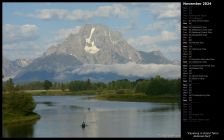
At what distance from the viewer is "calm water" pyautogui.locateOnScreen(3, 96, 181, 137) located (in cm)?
1024

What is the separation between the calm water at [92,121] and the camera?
1024 centimetres

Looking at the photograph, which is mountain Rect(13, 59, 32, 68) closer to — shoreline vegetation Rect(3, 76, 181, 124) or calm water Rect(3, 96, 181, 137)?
shoreline vegetation Rect(3, 76, 181, 124)

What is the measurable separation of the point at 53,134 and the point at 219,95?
4.47 m

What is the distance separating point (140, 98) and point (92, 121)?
1418 millimetres

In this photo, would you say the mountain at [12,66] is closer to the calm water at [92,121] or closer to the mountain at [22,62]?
Answer: the mountain at [22,62]

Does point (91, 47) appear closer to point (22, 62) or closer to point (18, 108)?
point (22, 62)

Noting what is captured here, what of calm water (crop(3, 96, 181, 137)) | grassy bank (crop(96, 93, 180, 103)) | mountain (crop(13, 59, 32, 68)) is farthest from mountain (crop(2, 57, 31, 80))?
grassy bank (crop(96, 93, 180, 103))

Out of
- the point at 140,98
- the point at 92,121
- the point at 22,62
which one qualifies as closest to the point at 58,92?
the point at 22,62

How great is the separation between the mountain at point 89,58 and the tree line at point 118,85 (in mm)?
149

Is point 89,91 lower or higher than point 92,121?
higher

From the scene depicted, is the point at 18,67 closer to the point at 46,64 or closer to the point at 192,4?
the point at 46,64

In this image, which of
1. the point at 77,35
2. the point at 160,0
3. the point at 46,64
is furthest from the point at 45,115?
the point at 160,0

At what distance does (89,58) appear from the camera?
9781 millimetres

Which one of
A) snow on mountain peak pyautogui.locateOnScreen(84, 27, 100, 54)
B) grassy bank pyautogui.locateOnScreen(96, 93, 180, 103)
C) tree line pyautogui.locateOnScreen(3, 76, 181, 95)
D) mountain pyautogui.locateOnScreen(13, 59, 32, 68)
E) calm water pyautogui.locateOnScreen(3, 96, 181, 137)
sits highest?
snow on mountain peak pyautogui.locateOnScreen(84, 27, 100, 54)
